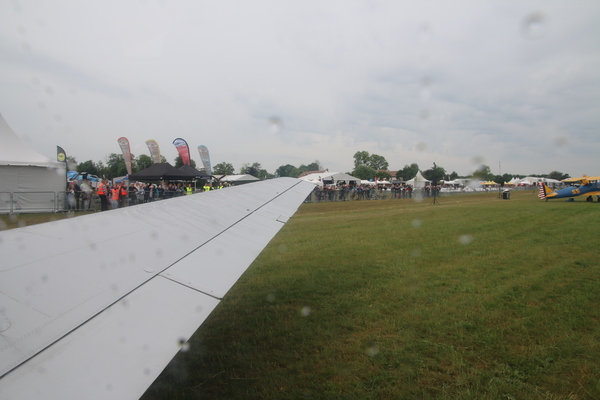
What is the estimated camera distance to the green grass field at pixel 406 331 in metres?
3.56

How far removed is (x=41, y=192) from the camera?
58.7ft

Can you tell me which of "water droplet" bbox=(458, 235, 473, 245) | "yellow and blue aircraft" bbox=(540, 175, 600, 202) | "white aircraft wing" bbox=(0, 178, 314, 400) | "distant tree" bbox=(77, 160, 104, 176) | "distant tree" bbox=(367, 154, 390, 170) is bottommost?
"water droplet" bbox=(458, 235, 473, 245)

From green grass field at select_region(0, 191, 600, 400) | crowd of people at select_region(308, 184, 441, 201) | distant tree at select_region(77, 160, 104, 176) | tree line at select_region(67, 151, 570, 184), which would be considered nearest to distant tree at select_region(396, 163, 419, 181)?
tree line at select_region(67, 151, 570, 184)

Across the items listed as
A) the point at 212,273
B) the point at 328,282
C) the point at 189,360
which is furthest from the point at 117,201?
the point at 212,273

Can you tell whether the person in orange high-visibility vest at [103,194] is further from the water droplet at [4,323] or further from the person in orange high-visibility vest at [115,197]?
the water droplet at [4,323]

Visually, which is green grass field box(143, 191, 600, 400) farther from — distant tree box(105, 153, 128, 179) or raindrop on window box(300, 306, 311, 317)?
distant tree box(105, 153, 128, 179)

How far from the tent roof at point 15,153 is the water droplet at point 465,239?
1975 centimetres

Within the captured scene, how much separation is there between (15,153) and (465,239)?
21.1 m

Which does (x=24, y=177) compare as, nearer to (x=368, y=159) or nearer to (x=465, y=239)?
(x=465, y=239)

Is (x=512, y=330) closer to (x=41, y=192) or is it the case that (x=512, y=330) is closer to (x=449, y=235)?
(x=449, y=235)

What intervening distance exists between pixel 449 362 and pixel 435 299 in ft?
6.26

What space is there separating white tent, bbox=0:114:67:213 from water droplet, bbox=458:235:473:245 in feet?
62.2

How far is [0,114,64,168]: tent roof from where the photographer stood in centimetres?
1748

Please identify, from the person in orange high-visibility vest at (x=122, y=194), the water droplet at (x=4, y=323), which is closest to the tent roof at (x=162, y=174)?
the person in orange high-visibility vest at (x=122, y=194)
